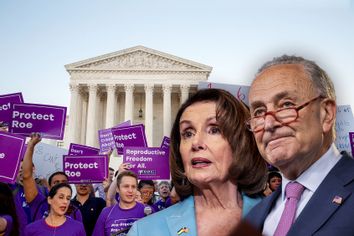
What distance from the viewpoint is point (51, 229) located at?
4.87 m

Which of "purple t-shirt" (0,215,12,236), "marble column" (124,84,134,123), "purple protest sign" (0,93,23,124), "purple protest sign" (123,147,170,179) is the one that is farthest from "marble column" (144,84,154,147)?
"purple t-shirt" (0,215,12,236)

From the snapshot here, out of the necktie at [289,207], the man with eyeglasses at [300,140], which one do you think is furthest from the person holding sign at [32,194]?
the necktie at [289,207]

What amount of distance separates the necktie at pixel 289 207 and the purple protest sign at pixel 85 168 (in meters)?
6.94

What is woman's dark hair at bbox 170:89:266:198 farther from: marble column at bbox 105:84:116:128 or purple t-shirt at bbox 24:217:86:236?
marble column at bbox 105:84:116:128

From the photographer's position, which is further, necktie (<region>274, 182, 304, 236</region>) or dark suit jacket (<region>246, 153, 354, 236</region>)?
necktie (<region>274, 182, 304, 236</region>)

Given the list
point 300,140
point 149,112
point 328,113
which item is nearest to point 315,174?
point 300,140

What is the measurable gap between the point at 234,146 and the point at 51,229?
3.47 metres

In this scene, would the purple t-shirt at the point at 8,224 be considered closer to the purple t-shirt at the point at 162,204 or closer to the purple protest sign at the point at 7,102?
the purple t-shirt at the point at 162,204

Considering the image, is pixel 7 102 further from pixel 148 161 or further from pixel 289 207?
pixel 289 207

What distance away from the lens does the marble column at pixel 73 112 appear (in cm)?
4541

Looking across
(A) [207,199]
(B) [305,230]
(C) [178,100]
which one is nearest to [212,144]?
(A) [207,199]

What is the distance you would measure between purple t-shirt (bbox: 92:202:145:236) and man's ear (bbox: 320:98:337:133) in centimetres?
402

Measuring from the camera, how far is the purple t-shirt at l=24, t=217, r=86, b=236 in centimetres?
480

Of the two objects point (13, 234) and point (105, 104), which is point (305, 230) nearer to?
point (13, 234)
